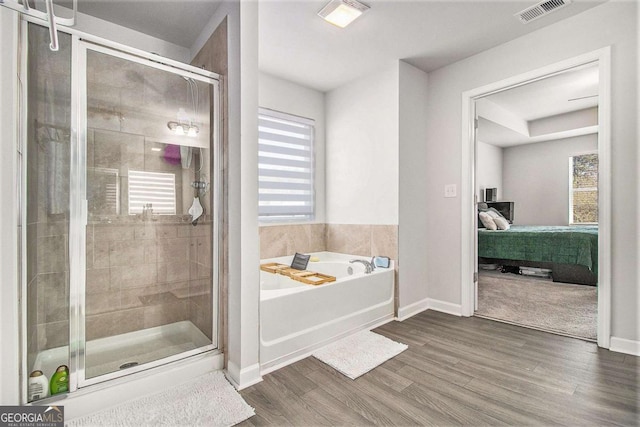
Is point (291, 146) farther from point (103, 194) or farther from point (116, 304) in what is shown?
point (116, 304)

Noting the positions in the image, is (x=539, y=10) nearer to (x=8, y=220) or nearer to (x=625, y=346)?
(x=625, y=346)

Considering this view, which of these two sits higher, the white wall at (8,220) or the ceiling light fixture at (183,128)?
the ceiling light fixture at (183,128)

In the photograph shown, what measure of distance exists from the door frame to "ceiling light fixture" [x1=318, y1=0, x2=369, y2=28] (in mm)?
1413

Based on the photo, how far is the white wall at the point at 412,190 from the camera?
2971 millimetres

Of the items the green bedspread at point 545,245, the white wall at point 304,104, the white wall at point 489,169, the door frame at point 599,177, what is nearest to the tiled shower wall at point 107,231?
the white wall at point 304,104

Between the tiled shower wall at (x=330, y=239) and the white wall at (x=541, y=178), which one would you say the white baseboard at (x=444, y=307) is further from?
the white wall at (x=541, y=178)

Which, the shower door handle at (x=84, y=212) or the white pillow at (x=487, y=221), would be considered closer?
the shower door handle at (x=84, y=212)

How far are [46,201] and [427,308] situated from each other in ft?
10.6

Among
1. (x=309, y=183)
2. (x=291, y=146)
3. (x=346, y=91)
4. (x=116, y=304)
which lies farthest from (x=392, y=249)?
(x=116, y=304)

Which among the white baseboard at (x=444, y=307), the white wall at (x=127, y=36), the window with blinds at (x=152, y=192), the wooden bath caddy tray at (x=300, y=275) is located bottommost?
the white baseboard at (x=444, y=307)

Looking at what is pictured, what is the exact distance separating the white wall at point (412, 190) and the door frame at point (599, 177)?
40cm

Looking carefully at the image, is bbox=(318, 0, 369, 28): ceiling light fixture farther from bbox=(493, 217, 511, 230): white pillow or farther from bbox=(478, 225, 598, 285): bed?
bbox=(493, 217, 511, 230): white pillow

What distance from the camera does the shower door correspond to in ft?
5.96

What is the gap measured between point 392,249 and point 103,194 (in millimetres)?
2358
